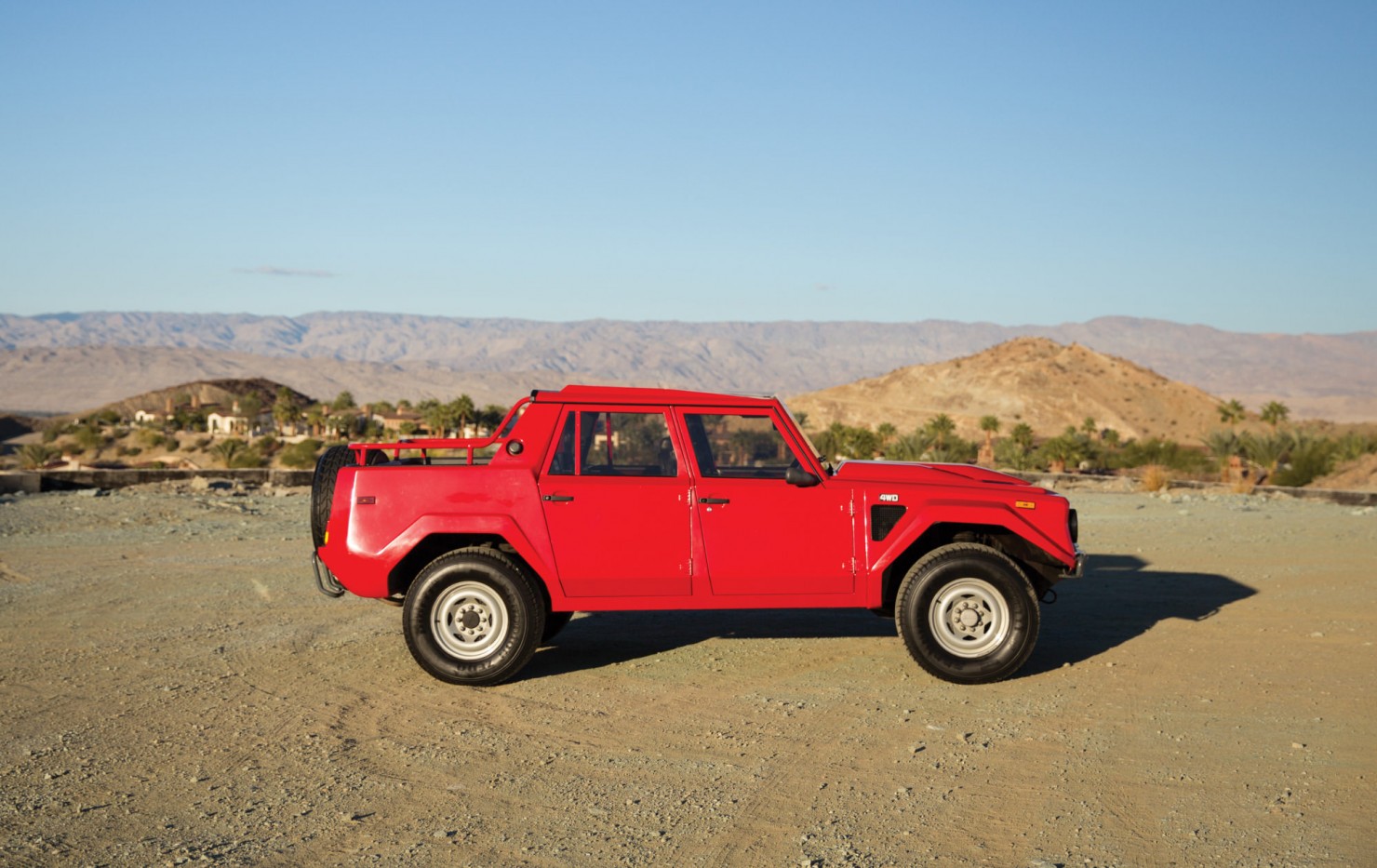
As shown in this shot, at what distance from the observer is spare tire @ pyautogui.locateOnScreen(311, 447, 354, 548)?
769 centimetres

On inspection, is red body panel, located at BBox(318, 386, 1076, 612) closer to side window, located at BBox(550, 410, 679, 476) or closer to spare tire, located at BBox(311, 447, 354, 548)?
side window, located at BBox(550, 410, 679, 476)

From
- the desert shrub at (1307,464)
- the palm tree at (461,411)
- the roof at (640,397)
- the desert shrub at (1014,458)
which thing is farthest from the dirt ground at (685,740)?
the palm tree at (461,411)

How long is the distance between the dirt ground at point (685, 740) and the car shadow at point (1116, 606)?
66mm

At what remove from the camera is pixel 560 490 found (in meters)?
7.46

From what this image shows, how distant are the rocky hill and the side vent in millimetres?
84223

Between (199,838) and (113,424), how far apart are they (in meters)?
101

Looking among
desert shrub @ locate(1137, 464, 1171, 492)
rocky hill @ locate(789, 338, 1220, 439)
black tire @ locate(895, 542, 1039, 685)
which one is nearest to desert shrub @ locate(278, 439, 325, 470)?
desert shrub @ locate(1137, 464, 1171, 492)

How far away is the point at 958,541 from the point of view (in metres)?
7.93

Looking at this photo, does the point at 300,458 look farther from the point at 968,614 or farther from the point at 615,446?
the point at 968,614

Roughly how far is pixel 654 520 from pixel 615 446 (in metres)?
0.59

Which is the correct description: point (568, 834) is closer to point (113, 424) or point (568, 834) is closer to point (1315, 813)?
point (1315, 813)

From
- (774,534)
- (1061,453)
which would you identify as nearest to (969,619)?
(774,534)

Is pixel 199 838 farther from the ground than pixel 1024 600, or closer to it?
closer to it

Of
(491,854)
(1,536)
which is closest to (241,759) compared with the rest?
(491,854)
